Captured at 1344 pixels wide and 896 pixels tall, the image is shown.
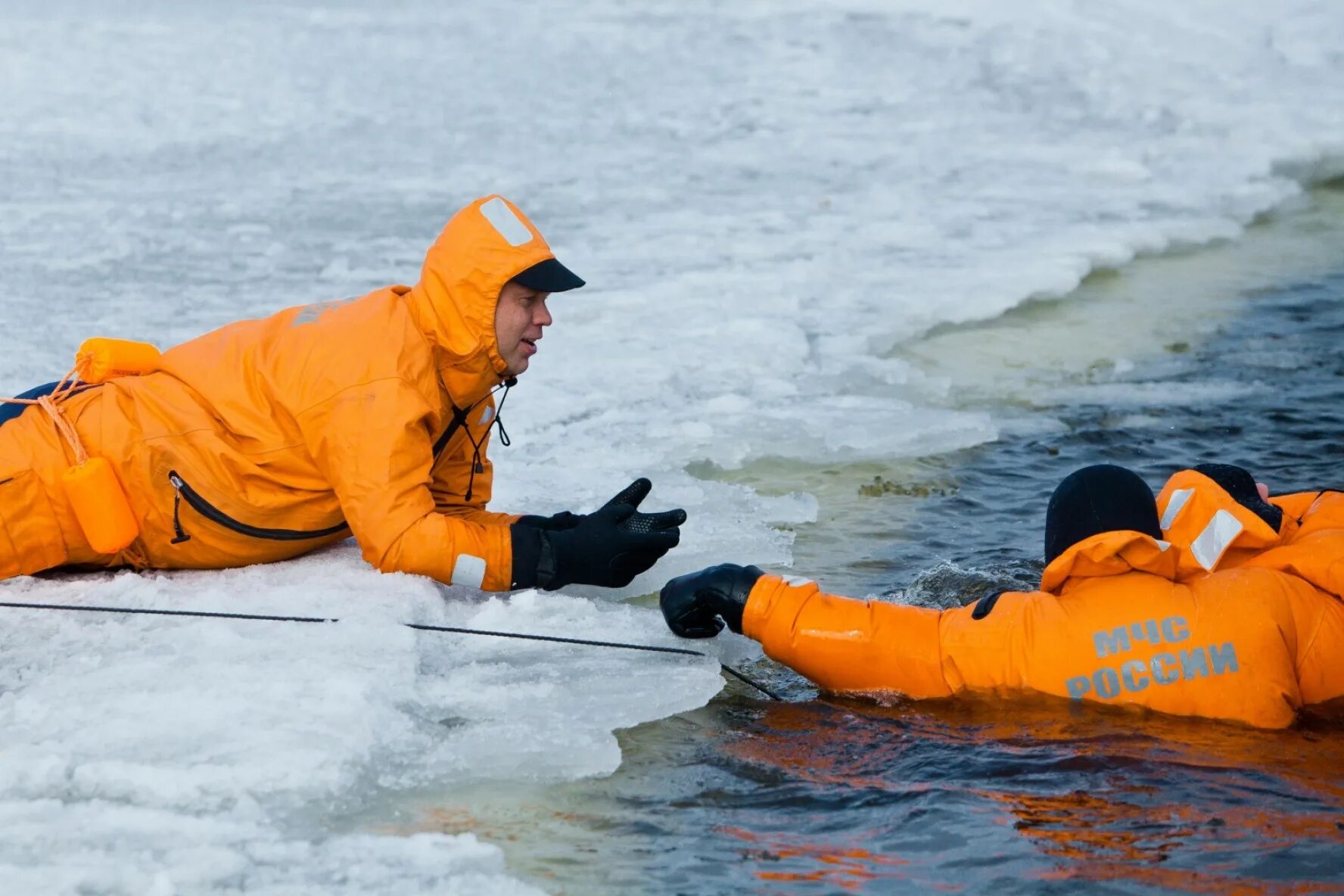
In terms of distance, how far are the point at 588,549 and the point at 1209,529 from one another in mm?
1637

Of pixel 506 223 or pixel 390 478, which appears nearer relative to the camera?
pixel 390 478

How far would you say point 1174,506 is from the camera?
385 cm

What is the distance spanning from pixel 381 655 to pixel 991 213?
22.9ft

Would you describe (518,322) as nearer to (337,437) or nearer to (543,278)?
(543,278)

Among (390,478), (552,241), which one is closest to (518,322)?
(390,478)

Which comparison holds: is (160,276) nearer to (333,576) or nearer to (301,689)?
(333,576)

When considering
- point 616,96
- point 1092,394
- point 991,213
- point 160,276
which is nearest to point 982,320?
point 1092,394

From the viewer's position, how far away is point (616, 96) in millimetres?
12633

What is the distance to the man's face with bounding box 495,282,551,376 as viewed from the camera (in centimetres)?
396

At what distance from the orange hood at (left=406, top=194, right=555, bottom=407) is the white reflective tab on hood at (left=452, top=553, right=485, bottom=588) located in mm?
504

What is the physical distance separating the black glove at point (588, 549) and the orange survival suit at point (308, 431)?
65mm

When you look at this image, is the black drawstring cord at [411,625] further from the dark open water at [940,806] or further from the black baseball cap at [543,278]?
the black baseball cap at [543,278]

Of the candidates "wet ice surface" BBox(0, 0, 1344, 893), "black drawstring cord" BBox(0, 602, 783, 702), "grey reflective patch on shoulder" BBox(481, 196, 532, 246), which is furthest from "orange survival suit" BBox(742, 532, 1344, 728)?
"grey reflective patch on shoulder" BBox(481, 196, 532, 246)

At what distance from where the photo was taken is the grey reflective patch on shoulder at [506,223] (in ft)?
12.9
